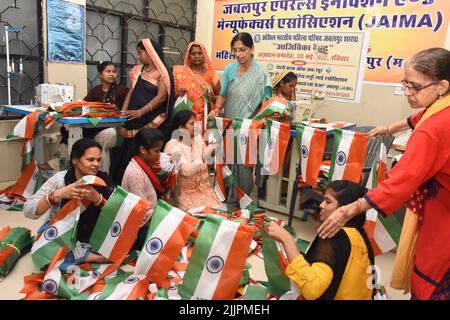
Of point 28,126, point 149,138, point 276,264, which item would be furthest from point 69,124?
point 276,264

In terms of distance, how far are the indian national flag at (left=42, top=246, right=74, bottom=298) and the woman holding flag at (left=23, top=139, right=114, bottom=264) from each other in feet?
0.85

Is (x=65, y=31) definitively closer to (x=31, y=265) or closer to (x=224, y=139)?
(x=224, y=139)

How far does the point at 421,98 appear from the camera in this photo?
1455 millimetres

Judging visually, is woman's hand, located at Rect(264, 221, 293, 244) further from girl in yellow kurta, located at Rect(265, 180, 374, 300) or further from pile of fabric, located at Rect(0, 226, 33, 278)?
pile of fabric, located at Rect(0, 226, 33, 278)

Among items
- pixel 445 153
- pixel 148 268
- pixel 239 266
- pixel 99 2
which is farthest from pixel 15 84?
pixel 445 153

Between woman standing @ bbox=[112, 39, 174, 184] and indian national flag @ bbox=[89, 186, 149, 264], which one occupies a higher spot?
woman standing @ bbox=[112, 39, 174, 184]

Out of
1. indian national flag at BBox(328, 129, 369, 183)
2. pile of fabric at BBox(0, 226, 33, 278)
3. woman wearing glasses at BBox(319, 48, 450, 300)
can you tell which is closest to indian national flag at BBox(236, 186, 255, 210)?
indian national flag at BBox(328, 129, 369, 183)

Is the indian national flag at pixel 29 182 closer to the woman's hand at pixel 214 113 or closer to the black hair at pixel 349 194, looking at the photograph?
the woman's hand at pixel 214 113

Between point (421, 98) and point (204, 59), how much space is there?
264cm

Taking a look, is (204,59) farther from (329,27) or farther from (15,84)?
(15,84)

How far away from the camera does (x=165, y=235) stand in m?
1.81

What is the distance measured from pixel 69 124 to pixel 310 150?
2.01 m

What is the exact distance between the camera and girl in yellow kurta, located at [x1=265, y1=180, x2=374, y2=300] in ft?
4.56

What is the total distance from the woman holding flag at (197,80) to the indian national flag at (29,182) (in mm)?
1487
